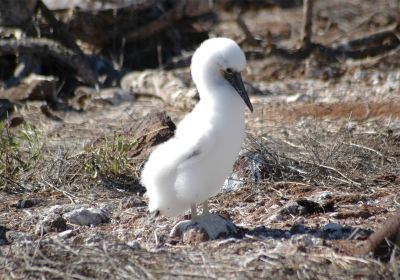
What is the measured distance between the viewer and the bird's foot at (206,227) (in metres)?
5.76

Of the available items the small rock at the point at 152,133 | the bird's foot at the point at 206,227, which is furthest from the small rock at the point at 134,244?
the small rock at the point at 152,133

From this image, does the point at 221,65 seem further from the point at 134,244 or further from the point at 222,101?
the point at 134,244

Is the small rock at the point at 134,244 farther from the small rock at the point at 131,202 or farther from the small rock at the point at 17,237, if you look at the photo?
the small rock at the point at 131,202

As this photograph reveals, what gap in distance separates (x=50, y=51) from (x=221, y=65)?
5772mm

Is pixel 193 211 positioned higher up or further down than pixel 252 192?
higher up

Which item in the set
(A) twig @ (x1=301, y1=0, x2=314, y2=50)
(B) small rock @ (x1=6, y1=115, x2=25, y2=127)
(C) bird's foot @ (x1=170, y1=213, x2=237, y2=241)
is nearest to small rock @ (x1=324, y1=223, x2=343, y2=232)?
(C) bird's foot @ (x1=170, y1=213, x2=237, y2=241)

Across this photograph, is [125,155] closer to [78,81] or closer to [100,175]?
[100,175]

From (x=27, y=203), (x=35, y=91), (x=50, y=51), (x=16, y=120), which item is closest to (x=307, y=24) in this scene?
(x=50, y=51)

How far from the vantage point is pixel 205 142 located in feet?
18.4

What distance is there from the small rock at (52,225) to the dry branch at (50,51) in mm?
5227

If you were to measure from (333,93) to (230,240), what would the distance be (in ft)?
17.6

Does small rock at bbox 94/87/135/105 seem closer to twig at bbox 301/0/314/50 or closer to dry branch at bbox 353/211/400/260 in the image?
twig at bbox 301/0/314/50

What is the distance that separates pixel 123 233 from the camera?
20.1 ft

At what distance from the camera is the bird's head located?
19.2 ft
